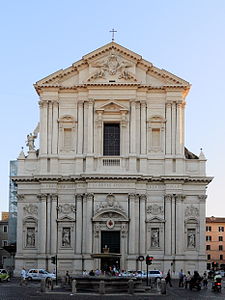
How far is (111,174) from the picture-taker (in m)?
55.2

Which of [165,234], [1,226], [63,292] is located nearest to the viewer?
[63,292]

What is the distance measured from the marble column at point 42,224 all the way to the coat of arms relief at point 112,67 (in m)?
10.2

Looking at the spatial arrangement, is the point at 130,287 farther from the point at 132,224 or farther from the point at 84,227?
the point at 84,227

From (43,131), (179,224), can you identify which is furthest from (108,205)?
(43,131)

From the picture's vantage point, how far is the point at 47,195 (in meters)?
55.8

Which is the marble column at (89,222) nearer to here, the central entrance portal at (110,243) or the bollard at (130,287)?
the central entrance portal at (110,243)

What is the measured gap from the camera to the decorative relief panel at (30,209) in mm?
56312

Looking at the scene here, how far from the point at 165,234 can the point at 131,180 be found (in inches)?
193

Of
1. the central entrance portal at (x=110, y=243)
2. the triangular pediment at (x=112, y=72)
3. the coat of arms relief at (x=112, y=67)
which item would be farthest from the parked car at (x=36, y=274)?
the coat of arms relief at (x=112, y=67)

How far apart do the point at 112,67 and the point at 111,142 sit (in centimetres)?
599

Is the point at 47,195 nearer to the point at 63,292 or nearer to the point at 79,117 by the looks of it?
the point at 79,117

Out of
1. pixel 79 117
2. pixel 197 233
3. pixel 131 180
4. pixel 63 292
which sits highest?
pixel 79 117

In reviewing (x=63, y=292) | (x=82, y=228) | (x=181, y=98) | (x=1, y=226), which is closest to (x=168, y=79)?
(x=181, y=98)

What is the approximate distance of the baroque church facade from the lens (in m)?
55.0
